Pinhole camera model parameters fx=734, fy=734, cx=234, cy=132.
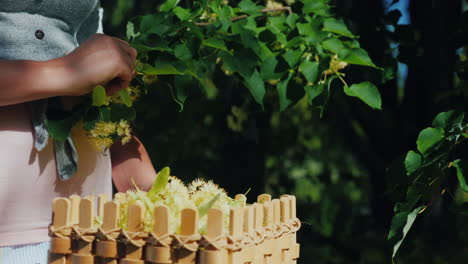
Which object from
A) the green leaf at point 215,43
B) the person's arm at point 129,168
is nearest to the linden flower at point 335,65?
the green leaf at point 215,43

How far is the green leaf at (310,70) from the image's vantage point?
5.47 ft

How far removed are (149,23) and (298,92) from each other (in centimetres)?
39

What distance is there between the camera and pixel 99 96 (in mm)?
1312

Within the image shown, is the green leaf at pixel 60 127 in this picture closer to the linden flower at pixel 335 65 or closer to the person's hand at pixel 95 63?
the person's hand at pixel 95 63

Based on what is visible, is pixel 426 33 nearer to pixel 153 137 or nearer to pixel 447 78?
pixel 447 78

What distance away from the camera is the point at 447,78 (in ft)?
8.11

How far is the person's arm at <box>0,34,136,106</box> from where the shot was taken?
1.24 m

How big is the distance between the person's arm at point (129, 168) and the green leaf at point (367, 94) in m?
0.47

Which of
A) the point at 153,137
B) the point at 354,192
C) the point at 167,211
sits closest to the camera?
the point at 167,211

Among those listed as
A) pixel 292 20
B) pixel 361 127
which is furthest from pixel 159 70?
pixel 361 127

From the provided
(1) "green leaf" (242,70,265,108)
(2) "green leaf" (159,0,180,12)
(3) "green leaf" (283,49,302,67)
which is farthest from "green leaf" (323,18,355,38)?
(2) "green leaf" (159,0,180,12)

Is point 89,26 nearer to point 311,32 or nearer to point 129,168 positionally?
point 129,168

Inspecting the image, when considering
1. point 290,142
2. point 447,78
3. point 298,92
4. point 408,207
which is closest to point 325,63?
point 298,92

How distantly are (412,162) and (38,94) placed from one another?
736mm
